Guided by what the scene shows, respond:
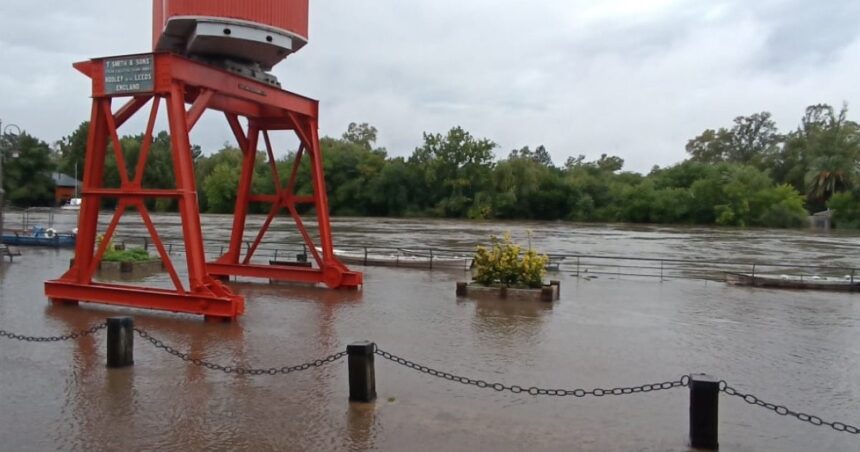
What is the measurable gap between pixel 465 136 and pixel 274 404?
9409cm

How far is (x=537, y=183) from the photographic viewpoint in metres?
98.2

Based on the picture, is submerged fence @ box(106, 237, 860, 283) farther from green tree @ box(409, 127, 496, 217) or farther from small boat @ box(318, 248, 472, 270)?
green tree @ box(409, 127, 496, 217)

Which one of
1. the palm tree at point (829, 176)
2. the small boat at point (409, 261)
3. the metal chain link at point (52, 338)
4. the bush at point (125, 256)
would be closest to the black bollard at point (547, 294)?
the small boat at point (409, 261)

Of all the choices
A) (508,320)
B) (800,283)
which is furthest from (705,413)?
(800,283)

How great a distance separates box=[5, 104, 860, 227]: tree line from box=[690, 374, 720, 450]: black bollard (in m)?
84.5

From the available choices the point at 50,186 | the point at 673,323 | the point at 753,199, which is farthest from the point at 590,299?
the point at 50,186

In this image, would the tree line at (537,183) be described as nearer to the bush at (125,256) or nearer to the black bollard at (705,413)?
the bush at (125,256)

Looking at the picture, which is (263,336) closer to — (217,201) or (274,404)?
(274,404)

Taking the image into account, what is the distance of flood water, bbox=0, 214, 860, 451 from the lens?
6.63 metres

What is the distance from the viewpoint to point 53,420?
22.5 feet

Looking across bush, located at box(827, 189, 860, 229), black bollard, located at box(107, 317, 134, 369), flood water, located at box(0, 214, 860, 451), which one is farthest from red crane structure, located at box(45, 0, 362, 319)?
bush, located at box(827, 189, 860, 229)

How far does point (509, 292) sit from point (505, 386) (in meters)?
8.17

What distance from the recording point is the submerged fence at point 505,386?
21.0 ft

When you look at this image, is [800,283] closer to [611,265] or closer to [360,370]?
[611,265]
